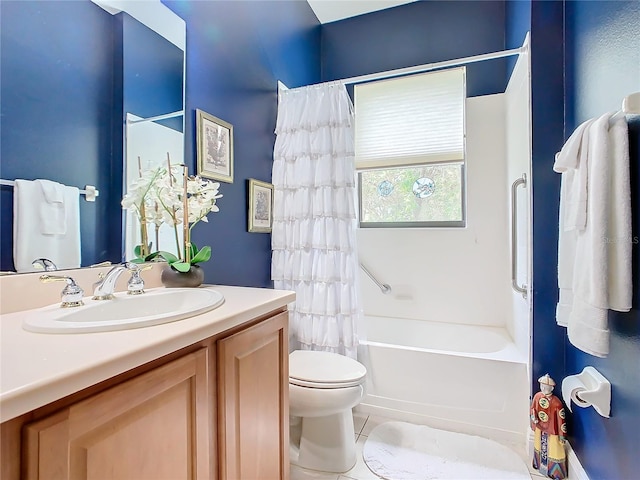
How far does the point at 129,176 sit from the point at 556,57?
204 centimetres

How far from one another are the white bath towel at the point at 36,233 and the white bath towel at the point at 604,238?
164 cm

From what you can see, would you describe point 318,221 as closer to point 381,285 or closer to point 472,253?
point 381,285

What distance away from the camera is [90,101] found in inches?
41.0

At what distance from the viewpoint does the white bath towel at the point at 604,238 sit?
0.99 metres

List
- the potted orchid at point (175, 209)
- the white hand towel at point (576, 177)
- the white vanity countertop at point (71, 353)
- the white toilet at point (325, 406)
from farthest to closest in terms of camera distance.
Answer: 1. the white toilet at point (325, 406)
2. the potted orchid at point (175, 209)
3. the white hand towel at point (576, 177)
4. the white vanity countertop at point (71, 353)

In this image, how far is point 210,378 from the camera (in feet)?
2.63

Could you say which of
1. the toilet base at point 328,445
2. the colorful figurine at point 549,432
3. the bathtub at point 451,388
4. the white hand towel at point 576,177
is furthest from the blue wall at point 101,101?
the colorful figurine at point 549,432

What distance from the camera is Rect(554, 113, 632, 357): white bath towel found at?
988mm

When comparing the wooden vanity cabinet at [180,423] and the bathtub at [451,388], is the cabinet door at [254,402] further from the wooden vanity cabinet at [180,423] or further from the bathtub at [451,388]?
the bathtub at [451,388]

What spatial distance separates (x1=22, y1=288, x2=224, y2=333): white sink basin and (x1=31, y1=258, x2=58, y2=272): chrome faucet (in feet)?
0.37

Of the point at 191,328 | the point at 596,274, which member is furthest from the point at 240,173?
the point at 596,274

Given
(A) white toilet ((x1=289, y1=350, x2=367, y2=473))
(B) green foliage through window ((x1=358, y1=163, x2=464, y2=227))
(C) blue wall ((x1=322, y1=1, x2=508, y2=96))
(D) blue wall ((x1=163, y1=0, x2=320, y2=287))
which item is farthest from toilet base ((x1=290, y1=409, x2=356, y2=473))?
(C) blue wall ((x1=322, y1=1, x2=508, y2=96))

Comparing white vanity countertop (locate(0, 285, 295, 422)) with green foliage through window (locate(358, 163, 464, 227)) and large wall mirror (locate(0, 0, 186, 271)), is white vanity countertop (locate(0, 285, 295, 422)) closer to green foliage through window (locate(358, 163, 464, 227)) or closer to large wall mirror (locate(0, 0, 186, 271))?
large wall mirror (locate(0, 0, 186, 271))

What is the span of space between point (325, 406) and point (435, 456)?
689 millimetres
